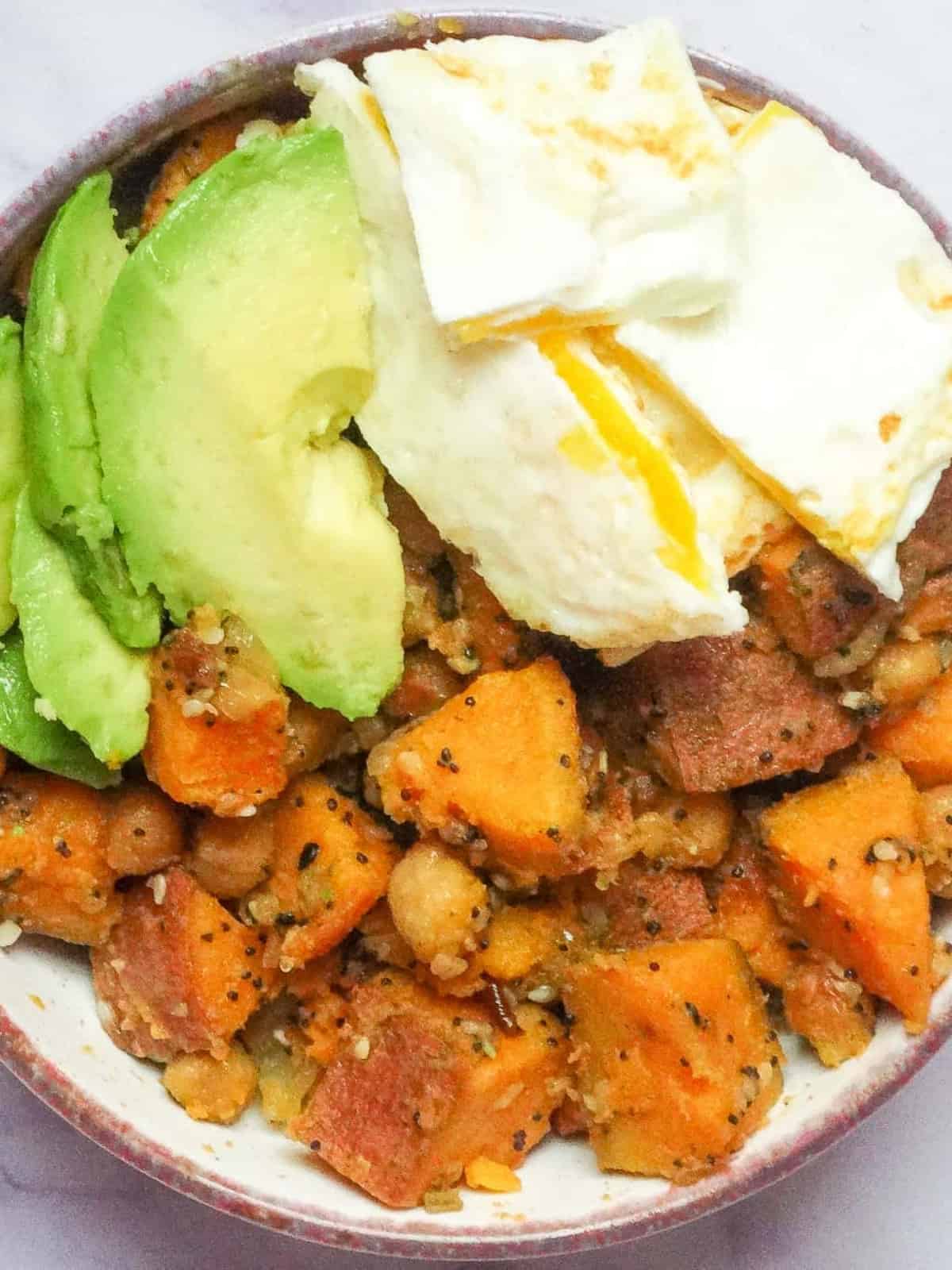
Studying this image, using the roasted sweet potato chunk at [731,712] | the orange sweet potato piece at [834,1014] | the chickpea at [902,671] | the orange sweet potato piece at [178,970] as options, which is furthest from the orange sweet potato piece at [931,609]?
the orange sweet potato piece at [178,970]

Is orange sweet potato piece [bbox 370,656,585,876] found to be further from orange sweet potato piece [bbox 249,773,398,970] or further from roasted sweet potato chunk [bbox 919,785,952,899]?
roasted sweet potato chunk [bbox 919,785,952,899]

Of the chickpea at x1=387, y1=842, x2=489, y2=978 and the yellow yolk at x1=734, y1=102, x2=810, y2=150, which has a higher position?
the yellow yolk at x1=734, y1=102, x2=810, y2=150

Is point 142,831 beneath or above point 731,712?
above

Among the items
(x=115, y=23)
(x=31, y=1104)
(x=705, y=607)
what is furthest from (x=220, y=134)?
(x=31, y=1104)

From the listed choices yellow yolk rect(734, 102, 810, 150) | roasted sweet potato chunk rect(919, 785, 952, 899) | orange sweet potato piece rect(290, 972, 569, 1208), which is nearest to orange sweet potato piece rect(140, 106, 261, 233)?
yellow yolk rect(734, 102, 810, 150)

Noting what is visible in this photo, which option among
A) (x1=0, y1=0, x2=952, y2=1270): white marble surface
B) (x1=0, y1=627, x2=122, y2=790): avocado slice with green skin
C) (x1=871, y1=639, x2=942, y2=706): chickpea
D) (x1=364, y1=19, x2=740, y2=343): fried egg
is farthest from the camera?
(x1=0, y1=0, x2=952, y2=1270): white marble surface

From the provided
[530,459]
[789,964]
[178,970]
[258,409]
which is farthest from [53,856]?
[789,964]

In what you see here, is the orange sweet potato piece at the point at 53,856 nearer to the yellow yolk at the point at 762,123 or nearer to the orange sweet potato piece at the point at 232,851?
the orange sweet potato piece at the point at 232,851

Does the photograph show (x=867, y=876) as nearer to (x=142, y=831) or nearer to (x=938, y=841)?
(x=938, y=841)
